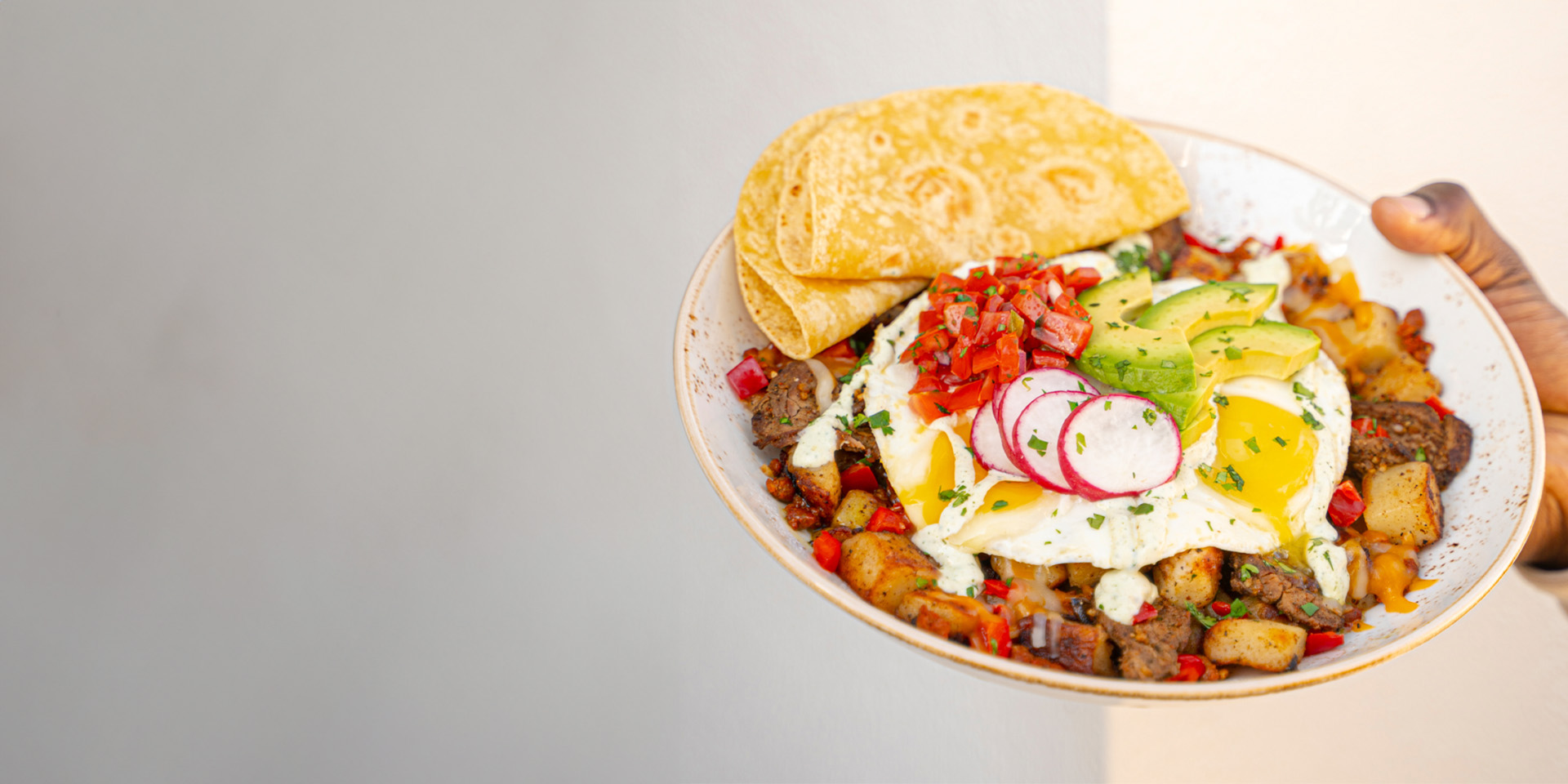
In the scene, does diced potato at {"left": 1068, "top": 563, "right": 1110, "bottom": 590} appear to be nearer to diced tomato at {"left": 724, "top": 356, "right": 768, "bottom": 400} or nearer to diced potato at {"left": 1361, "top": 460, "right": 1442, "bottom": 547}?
diced potato at {"left": 1361, "top": 460, "right": 1442, "bottom": 547}

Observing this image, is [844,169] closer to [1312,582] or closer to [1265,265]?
[1265,265]

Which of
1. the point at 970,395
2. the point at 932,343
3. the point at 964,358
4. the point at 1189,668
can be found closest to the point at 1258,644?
the point at 1189,668

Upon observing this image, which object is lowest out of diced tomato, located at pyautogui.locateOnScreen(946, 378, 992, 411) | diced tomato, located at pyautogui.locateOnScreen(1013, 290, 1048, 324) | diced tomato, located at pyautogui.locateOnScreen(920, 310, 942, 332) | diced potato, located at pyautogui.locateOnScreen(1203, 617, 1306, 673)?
diced potato, located at pyautogui.locateOnScreen(1203, 617, 1306, 673)

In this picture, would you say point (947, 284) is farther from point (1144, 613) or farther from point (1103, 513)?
point (1144, 613)

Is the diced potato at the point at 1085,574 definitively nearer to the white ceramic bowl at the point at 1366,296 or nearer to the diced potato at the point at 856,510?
the white ceramic bowl at the point at 1366,296

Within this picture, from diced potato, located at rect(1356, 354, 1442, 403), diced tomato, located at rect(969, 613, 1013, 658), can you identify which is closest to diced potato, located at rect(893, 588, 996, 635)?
diced tomato, located at rect(969, 613, 1013, 658)

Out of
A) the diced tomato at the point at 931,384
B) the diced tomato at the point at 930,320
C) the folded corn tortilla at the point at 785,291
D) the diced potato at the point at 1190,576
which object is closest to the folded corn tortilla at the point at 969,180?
the folded corn tortilla at the point at 785,291
